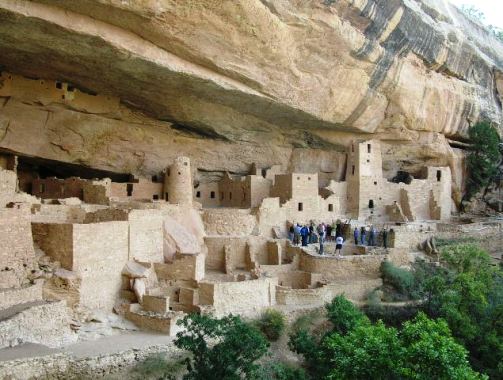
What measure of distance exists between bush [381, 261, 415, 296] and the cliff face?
5.44 metres

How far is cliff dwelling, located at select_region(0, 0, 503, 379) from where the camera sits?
12445 mm

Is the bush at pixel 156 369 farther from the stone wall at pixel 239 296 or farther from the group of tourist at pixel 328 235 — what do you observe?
the group of tourist at pixel 328 235

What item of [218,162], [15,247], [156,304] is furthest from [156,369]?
[218,162]

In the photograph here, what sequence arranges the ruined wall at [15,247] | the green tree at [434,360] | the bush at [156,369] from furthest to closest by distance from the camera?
the ruined wall at [15,247] < the bush at [156,369] < the green tree at [434,360]

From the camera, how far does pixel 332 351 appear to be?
12.9 m

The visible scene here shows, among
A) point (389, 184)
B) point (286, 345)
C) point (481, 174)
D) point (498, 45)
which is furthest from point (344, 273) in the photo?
point (498, 45)

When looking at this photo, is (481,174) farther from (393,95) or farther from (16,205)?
(16,205)

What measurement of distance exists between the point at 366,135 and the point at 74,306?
1341cm

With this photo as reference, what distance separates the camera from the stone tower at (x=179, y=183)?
1813cm

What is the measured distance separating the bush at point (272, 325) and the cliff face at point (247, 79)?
6198 mm

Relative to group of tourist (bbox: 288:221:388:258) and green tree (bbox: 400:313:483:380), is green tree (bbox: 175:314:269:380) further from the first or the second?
group of tourist (bbox: 288:221:388:258)

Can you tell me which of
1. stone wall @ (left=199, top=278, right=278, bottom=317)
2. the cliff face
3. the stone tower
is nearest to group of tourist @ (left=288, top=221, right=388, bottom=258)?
stone wall @ (left=199, top=278, right=278, bottom=317)

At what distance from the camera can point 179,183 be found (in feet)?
59.9

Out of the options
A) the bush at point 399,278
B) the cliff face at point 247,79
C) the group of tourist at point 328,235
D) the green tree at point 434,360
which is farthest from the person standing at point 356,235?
the green tree at point 434,360
